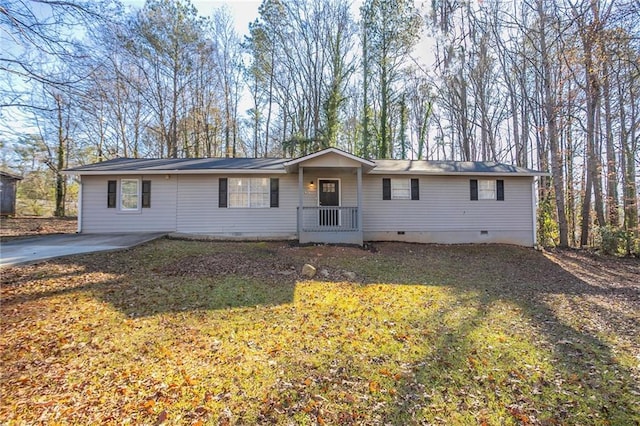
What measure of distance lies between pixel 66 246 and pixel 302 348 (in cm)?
849

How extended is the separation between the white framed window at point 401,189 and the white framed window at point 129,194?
9.93 m

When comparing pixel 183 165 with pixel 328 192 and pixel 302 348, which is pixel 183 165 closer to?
pixel 328 192

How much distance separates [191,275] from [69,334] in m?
2.95

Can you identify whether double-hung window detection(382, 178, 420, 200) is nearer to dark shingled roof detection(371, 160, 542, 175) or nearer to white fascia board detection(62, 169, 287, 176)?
dark shingled roof detection(371, 160, 542, 175)

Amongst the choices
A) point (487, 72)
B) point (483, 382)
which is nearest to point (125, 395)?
point (483, 382)

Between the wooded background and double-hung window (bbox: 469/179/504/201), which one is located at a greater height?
the wooded background

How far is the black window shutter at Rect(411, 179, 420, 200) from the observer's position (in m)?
12.0

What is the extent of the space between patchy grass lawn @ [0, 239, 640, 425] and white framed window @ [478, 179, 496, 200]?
5.57 m

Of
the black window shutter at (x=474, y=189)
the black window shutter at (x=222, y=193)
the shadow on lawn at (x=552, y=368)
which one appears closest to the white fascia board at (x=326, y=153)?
the black window shutter at (x=222, y=193)

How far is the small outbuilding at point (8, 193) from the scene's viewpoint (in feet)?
58.7

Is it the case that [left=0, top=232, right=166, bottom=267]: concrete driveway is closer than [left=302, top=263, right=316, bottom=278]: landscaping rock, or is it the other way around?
[left=0, top=232, right=166, bottom=267]: concrete driveway

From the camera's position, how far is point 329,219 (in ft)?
36.8

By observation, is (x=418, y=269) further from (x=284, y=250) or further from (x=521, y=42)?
(x=521, y=42)

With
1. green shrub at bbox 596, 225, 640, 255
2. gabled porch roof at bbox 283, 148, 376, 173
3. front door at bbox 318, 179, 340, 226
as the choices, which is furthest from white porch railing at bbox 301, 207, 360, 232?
green shrub at bbox 596, 225, 640, 255
